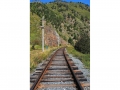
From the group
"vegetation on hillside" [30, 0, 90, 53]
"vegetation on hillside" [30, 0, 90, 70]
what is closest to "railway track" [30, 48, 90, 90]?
"vegetation on hillside" [30, 0, 90, 70]

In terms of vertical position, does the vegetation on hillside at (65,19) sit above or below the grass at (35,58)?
above

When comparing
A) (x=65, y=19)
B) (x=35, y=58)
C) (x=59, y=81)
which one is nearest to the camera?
(x=59, y=81)

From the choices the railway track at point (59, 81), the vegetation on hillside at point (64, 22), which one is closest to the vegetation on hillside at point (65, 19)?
the vegetation on hillside at point (64, 22)

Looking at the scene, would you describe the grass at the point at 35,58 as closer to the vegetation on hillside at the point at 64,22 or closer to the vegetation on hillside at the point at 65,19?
the vegetation on hillside at the point at 64,22

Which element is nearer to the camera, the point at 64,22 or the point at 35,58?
the point at 64,22

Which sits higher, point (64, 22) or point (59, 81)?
point (64, 22)

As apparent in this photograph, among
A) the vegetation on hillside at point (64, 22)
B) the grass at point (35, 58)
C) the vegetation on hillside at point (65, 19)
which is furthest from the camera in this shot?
Result: the grass at point (35, 58)

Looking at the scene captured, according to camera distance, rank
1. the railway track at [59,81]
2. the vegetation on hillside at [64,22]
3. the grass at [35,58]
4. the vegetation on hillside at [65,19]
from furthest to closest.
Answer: the grass at [35,58]
the vegetation on hillside at [65,19]
the vegetation on hillside at [64,22]
the railway track at [59,81]

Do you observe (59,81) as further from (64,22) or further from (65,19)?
(65,19)

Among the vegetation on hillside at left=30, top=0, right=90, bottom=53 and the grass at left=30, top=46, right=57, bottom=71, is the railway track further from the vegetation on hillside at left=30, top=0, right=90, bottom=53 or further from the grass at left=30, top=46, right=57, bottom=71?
the vegetation on hillside at left=30, top=0, right=90, bottom=53

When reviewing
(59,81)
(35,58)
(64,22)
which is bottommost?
(59,81)

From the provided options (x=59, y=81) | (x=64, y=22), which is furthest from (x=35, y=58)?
(x=59, y=81)
